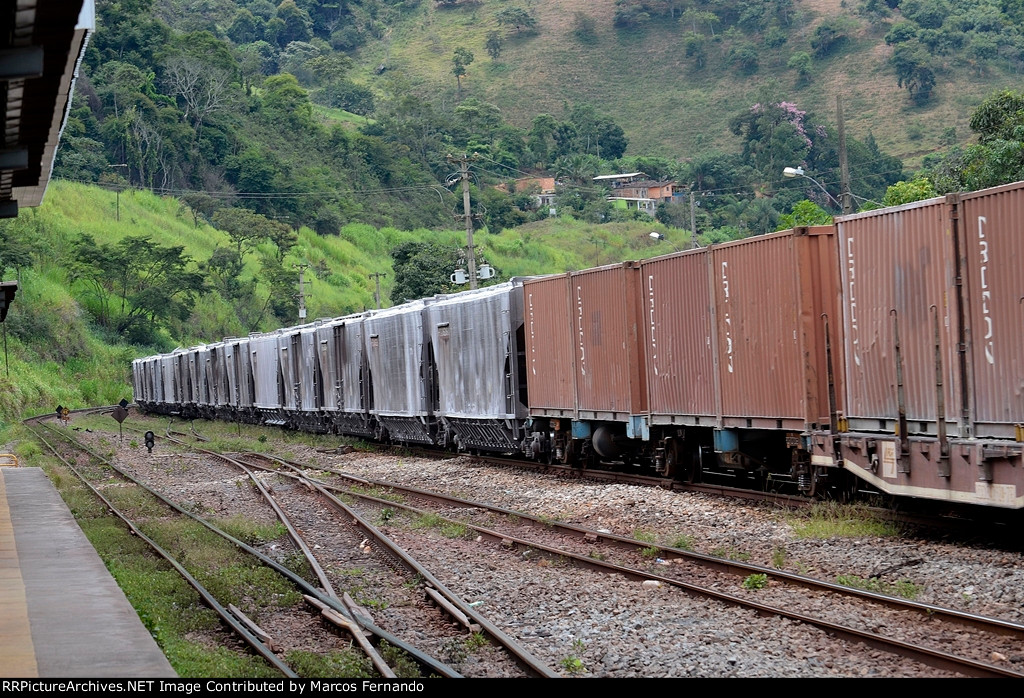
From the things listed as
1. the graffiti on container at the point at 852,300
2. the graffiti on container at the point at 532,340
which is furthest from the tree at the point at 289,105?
the graffiti on container at the point at 852,300

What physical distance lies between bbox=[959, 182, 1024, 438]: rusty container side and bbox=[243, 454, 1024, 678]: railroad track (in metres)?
2.41

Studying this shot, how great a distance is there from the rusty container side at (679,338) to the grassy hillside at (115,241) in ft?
115

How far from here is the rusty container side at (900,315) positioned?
10.8m

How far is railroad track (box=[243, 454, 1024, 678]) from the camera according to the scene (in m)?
7.50

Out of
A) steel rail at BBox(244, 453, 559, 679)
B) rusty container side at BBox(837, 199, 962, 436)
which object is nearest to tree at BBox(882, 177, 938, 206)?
rusty container side at BBox(837, 199, 962, 436)

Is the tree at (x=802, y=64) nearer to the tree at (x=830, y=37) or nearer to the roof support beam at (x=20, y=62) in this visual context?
the tree at (x=830, y=37)

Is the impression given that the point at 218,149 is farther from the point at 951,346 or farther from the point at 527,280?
the point at 951,346

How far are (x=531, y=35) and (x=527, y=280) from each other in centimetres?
15274

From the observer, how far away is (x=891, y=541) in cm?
1116

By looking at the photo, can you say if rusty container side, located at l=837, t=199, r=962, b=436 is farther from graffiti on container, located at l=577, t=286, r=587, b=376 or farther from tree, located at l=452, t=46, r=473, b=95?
tree, located at l=452, t=46, r=473, b=95

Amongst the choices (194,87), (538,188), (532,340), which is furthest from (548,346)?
(538,188)

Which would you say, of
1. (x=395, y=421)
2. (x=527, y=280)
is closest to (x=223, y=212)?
(x=395, y=421)

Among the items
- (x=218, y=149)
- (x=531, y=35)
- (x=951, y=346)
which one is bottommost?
(x=951, y=346)

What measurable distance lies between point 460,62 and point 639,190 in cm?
4889
